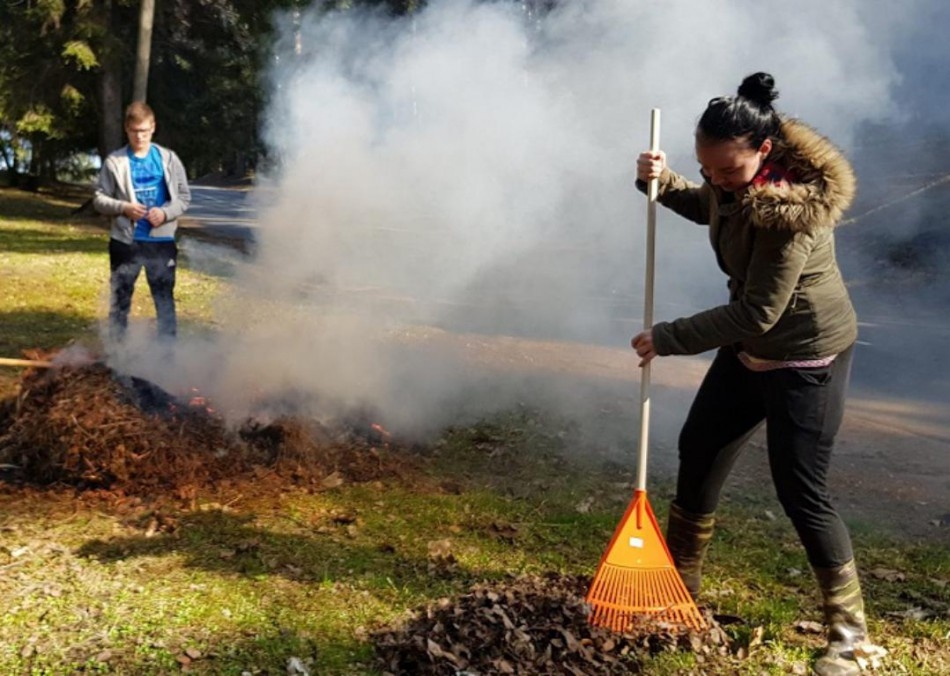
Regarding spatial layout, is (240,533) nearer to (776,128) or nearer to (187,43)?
(776,128)

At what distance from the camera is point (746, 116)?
3047mm

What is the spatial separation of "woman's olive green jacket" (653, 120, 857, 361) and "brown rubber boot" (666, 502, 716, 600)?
84 cm

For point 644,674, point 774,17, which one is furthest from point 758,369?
point 774,17

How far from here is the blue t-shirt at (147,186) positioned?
6.53 meters

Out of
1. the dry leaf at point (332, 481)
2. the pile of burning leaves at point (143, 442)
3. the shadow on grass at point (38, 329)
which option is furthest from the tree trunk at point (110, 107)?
the dry leaf at point (332, 481)

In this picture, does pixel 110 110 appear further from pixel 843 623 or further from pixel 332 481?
pixel 843 623

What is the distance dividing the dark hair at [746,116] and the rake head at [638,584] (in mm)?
1485

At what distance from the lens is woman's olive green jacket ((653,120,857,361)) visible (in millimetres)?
3027

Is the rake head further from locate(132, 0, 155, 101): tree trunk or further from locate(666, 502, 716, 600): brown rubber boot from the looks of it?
locate(132, 0, 155, 101): tree trunk

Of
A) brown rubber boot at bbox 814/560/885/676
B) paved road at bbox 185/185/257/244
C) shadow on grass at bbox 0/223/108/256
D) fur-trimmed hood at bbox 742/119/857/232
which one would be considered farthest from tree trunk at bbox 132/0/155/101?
brown rubber boot at bbox 814/560/885/676

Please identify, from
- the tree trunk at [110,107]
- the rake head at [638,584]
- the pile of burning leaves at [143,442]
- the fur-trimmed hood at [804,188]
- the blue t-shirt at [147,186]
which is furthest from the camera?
the tree trunk at [110,107]

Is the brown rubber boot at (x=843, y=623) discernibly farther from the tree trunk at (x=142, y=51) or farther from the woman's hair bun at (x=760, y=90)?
the tree trunk at (x=142, y=51)

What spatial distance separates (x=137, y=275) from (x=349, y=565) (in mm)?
3507

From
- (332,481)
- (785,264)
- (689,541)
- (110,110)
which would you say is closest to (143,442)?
(332,481)
